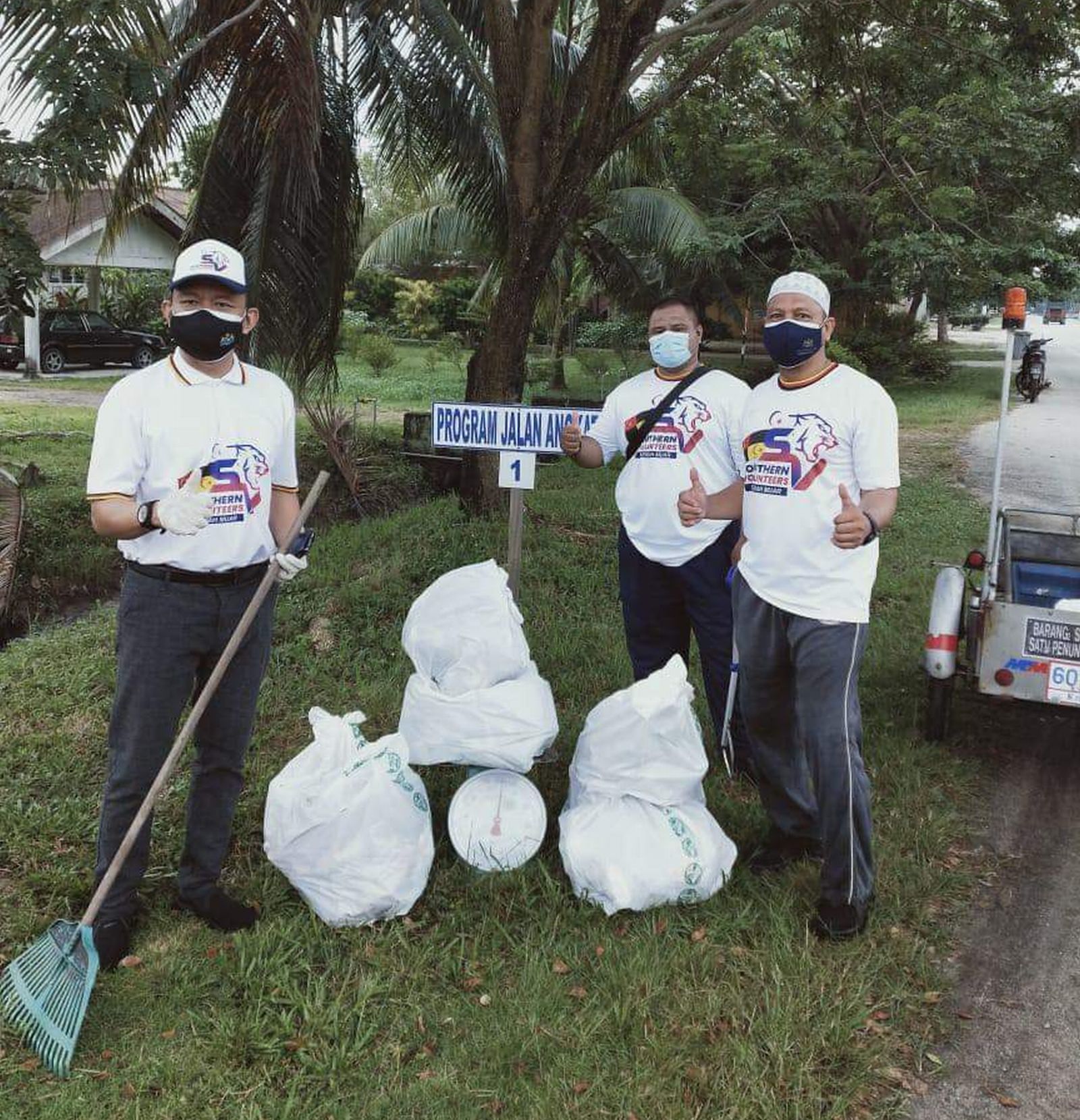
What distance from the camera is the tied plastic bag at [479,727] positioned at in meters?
3.56

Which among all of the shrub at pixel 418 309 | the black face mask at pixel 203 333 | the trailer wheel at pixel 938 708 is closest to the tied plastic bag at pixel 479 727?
the black face mask at pixel 203 333

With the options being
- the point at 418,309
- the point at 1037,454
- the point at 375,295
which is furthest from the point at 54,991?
the point at 375,295

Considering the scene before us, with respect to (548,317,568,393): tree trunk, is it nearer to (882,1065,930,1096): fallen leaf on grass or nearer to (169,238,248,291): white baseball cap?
(169,238,248,291): white baseball cap

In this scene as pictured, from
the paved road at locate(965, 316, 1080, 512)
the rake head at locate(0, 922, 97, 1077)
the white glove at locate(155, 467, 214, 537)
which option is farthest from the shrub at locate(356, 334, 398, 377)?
the rake head at locate(0, 922, 97, 1077)

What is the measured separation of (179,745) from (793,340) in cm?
215

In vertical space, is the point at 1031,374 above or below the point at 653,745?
above

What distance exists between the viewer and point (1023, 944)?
353 cm

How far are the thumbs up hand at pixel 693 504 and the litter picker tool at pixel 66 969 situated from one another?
1335mm

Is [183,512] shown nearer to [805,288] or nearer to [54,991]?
[54,991]

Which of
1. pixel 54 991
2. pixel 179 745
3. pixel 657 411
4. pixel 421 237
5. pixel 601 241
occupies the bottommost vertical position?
pixel 54 991

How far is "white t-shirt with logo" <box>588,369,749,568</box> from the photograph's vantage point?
3998 mm

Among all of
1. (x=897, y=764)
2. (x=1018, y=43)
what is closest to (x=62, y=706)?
(x=897, y=764)

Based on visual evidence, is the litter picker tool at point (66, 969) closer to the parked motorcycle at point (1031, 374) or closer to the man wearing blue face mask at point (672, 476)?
the man wearing blue face mask at point (672, 476)

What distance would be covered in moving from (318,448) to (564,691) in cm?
623
